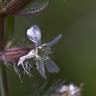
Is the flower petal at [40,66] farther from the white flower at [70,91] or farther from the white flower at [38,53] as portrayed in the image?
the white flower at [70,91]

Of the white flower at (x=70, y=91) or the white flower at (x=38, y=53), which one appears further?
the white flower at (x=70, y=91)

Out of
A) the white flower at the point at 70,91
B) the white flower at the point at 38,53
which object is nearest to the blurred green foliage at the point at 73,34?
the white flower at the point at 70,91

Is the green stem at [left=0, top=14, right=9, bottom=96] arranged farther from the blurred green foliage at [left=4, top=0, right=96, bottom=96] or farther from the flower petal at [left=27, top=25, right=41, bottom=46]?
the blurred green foliage at [left=4, top=0, right=96, bottom=96]

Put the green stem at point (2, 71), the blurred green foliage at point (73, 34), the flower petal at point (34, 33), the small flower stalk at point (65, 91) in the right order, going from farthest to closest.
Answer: the blurred green foliage at point (73, 34) → the small flower stalk at point (65, 91) → the green stem at point (2, 71) → the flower petal at point (34, 33)

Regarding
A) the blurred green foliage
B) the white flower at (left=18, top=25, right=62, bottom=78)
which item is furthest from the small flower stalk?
the blurred green foliage

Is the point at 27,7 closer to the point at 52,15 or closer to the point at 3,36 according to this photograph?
the point at 3,36

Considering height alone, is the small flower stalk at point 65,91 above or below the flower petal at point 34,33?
below

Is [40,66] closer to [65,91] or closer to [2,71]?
[2,71]

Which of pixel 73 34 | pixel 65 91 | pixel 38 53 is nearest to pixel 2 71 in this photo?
pixel 38 53
